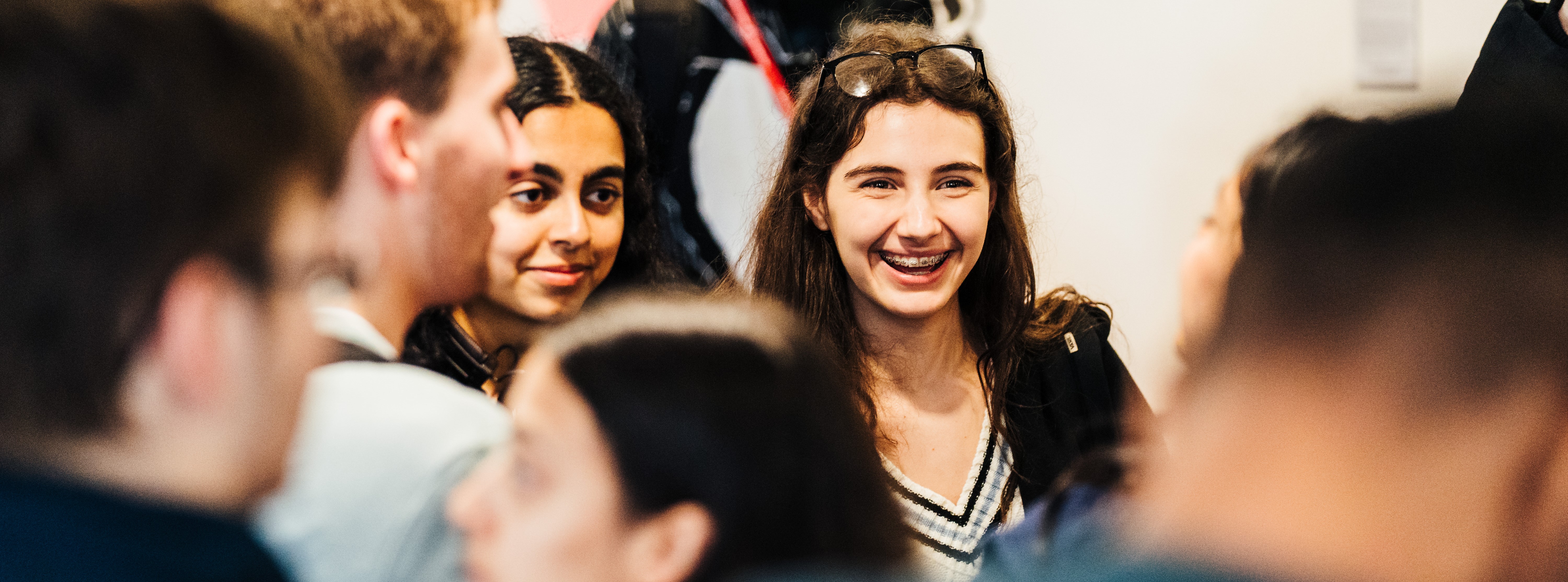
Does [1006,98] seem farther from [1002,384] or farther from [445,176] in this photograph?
[445,176]

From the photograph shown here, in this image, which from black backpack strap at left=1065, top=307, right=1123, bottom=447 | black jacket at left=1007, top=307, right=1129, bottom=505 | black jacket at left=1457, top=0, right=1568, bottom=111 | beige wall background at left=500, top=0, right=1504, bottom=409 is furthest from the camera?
beige wall background at left=500, top=0, right=1504, bottom=409

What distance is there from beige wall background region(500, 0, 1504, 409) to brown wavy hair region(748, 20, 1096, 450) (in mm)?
367

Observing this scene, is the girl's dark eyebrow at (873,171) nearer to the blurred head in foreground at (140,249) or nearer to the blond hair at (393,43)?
the blond hair at (393,43)

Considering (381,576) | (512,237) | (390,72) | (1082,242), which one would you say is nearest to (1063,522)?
(381,576)

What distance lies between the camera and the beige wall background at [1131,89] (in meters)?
2.17

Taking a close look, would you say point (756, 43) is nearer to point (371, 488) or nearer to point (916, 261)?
point (916, 261)

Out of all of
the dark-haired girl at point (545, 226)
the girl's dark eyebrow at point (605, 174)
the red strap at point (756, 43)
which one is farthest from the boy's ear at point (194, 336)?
the red strap at point (756, 43)

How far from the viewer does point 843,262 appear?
1713 mm

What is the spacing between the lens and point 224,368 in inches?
19.6

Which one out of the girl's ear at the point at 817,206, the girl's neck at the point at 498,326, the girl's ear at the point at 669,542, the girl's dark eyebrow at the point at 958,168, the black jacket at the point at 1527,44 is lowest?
the girl's neck at the point at 498,326

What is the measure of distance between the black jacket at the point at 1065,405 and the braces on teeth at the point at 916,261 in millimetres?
254

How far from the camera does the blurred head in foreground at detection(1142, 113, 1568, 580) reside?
1.72 ft

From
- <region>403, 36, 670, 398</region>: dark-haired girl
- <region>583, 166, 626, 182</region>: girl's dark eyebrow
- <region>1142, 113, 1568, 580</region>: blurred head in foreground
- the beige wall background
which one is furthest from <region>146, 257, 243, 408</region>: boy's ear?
the beige wall background

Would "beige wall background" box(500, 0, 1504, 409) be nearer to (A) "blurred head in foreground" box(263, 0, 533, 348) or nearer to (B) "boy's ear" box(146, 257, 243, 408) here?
(A) "blurred head in foreground" box(263, 0, 533, 348)
